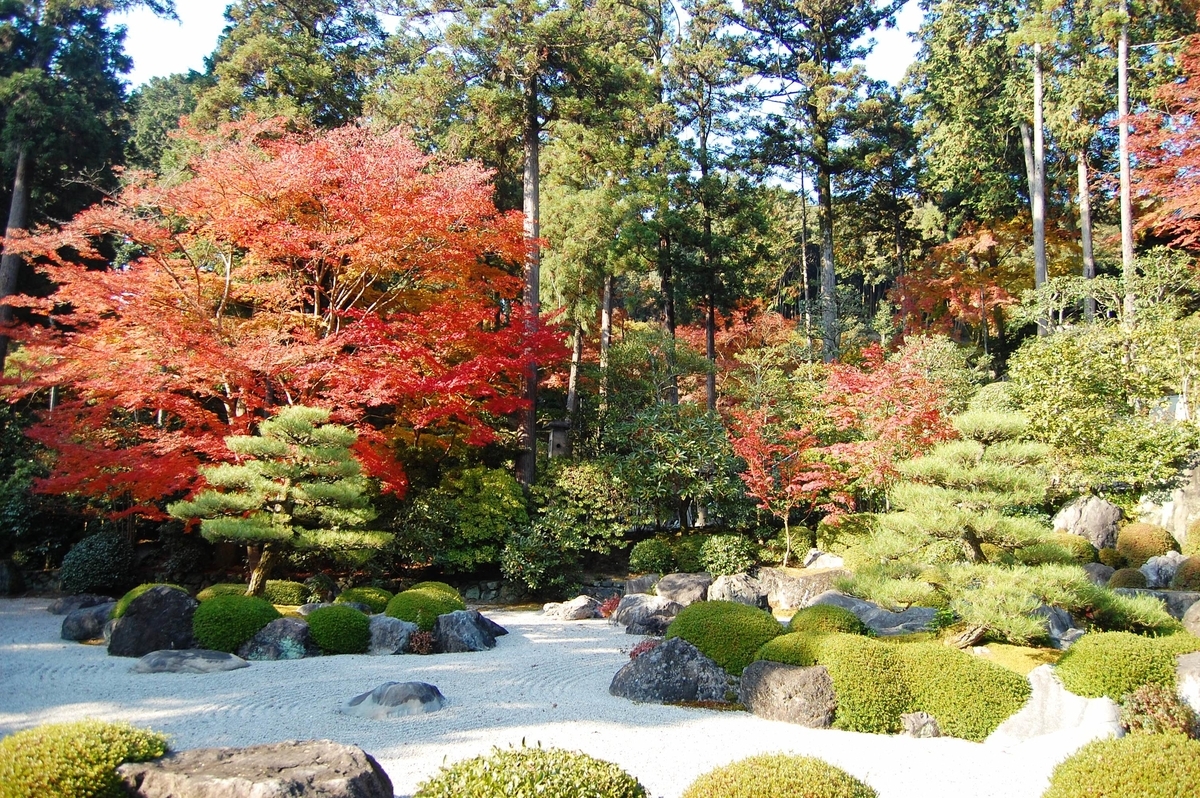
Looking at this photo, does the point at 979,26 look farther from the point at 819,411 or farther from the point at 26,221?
the point at 26,221

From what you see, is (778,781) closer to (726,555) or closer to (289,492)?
(289,492)

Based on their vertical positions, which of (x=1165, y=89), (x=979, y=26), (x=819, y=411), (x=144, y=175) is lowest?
(x=819, y=411)

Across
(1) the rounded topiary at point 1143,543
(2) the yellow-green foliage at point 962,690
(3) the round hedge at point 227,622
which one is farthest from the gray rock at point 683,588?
(1) the rounded topiary at point 1143,543

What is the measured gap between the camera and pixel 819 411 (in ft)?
45.4

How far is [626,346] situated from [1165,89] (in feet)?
37.6

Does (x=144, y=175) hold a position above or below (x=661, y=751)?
above

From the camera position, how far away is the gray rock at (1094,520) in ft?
36.2

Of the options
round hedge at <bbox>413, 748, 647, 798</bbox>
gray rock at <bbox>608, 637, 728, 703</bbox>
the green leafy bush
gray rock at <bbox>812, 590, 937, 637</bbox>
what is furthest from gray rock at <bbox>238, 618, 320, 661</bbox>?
the green leafy bush

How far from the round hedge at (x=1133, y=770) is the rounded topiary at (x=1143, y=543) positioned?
27.8ft

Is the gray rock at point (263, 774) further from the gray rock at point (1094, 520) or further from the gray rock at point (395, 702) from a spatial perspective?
the gray rock at point (1094, 520)

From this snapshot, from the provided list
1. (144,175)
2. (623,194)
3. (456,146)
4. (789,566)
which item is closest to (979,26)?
(623,194)

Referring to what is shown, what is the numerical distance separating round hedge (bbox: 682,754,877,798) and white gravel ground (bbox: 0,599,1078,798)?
93 centimetres

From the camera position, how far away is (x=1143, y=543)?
1037 centimetres

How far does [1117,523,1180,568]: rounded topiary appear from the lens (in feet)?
33.7
